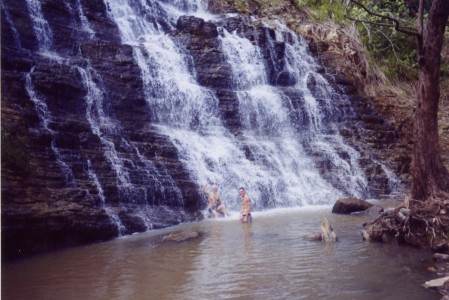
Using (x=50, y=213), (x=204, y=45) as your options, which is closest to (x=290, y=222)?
(x=50, y=213)

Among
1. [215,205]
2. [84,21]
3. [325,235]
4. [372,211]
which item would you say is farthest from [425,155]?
→ [84,21]

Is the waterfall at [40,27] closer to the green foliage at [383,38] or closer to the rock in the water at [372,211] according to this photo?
the rock in the water at [372,211]

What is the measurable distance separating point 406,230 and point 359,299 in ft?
11.2

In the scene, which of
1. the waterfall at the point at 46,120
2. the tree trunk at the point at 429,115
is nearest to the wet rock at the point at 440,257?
the tree trunk at the point at 429,115

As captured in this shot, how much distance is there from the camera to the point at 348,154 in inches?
781

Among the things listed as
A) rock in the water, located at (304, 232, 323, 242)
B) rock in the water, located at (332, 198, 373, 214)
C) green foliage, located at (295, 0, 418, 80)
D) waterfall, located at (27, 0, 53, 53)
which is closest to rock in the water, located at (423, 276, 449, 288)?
rock in the water, located at (304, 232, 323, 242)

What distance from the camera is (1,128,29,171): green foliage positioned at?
36.3 feet

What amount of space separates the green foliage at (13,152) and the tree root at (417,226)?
7838mm

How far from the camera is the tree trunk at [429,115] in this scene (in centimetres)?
947

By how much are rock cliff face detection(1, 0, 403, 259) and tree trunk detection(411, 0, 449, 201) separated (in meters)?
6.88

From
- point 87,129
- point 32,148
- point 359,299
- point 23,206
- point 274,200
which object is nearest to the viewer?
point 359,299

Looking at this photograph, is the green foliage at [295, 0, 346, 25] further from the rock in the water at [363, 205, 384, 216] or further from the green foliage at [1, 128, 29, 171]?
the green foliage at [1, 128, 29, 171]

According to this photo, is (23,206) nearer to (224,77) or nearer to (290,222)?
(290,222)

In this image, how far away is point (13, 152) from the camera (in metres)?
11.4
